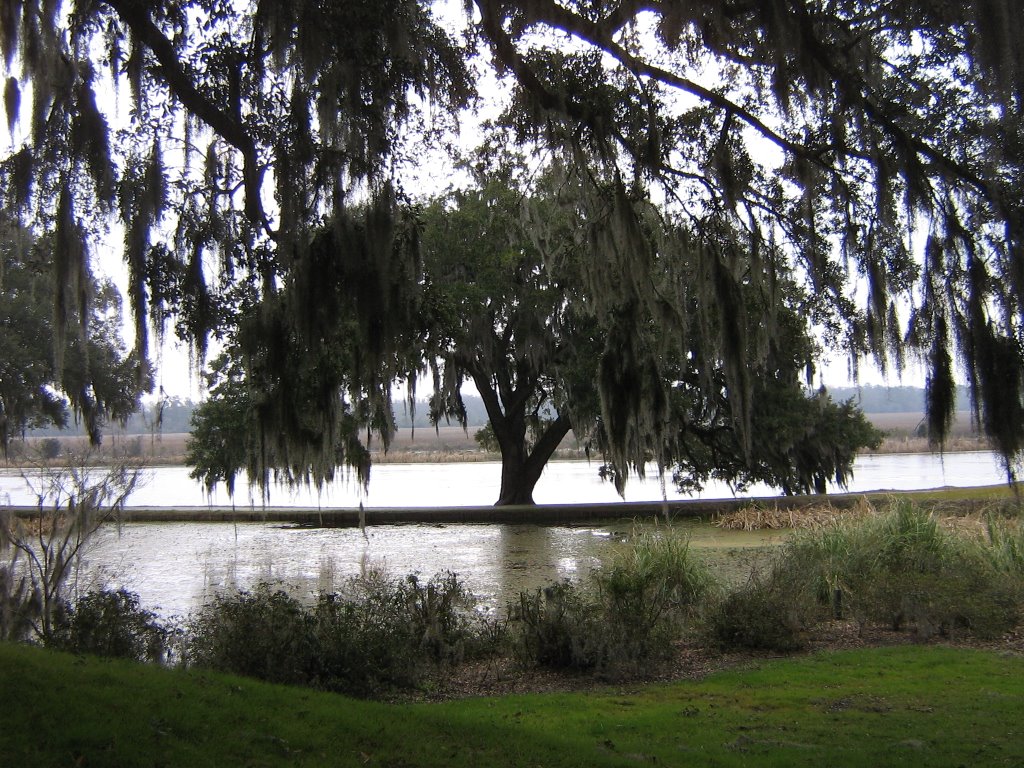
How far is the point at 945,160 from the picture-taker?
208 inches

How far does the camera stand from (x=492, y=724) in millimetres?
4312

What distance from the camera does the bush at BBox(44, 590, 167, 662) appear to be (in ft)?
18.1

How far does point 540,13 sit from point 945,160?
8.36 feet

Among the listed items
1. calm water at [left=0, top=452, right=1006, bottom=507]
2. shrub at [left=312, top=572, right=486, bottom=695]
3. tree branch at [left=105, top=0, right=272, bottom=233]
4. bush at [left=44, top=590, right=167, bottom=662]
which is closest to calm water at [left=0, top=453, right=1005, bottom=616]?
bush at [left=44, top=590, right=167, bottom=662]

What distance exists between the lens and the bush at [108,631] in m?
5.52

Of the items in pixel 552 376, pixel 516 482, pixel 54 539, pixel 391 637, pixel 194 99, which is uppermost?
pixel 194 99

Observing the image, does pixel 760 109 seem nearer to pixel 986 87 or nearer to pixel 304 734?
pixel 986 87

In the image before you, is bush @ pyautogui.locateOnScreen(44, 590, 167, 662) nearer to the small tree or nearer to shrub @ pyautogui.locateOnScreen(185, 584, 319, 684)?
the small tree

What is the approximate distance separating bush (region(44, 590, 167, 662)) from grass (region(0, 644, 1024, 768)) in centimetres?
81

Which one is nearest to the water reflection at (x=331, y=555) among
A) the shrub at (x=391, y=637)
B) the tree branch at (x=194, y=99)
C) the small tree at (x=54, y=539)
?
the small tree at (x=54, y=539)

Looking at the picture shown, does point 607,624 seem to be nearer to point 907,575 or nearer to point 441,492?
point 907,575

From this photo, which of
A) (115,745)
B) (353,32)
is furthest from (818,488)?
(115,745)

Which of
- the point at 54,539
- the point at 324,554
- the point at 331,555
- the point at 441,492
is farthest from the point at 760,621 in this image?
the point at 441,492

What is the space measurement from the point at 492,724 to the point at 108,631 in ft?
9.04
